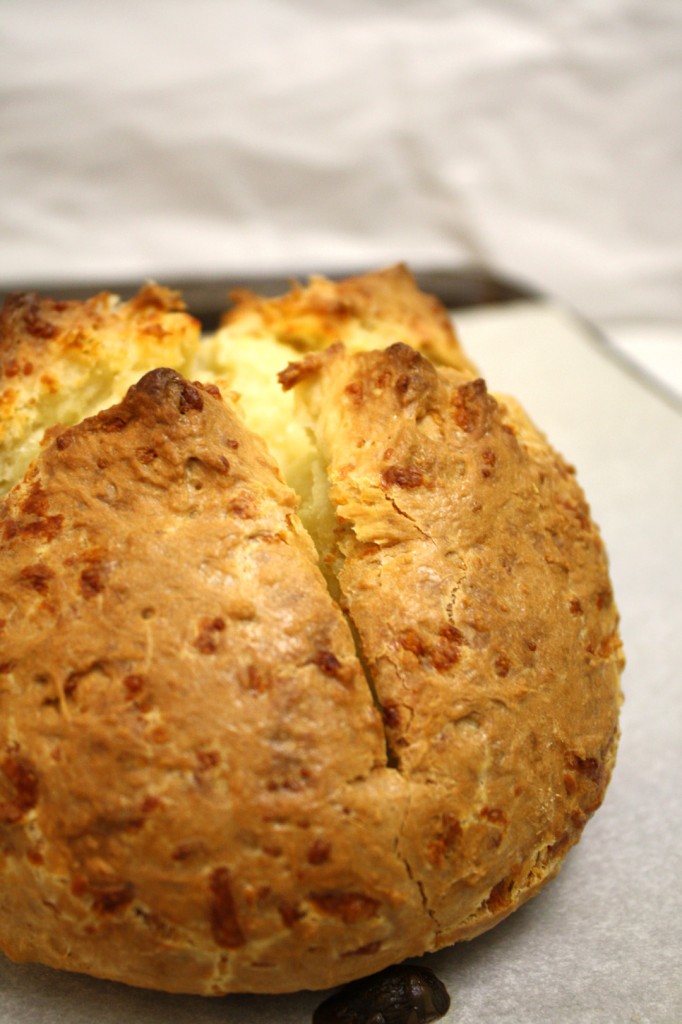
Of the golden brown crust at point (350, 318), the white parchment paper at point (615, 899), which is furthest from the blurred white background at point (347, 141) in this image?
the golden brown crust at point (350, 318)

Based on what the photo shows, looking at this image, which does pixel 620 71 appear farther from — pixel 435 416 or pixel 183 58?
pixel 435 416

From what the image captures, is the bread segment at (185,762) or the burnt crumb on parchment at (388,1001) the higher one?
the bread segment at (185,762)

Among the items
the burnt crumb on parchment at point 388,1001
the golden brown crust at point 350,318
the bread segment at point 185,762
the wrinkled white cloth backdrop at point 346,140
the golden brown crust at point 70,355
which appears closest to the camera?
the bread segment at point 185,762

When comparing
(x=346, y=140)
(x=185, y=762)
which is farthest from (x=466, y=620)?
(x=346, y=140)

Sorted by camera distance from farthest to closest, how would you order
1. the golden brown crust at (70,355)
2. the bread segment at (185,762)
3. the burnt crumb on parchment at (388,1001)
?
the golden brown crust at (70,355) < the burnt crumb on parchment at (388,1001) < the bread segment at (185,762)

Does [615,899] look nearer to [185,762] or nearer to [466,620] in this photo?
[466,620]

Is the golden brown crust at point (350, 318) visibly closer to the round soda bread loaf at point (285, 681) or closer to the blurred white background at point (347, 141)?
the round soda bread loaf at point (285, 681)
